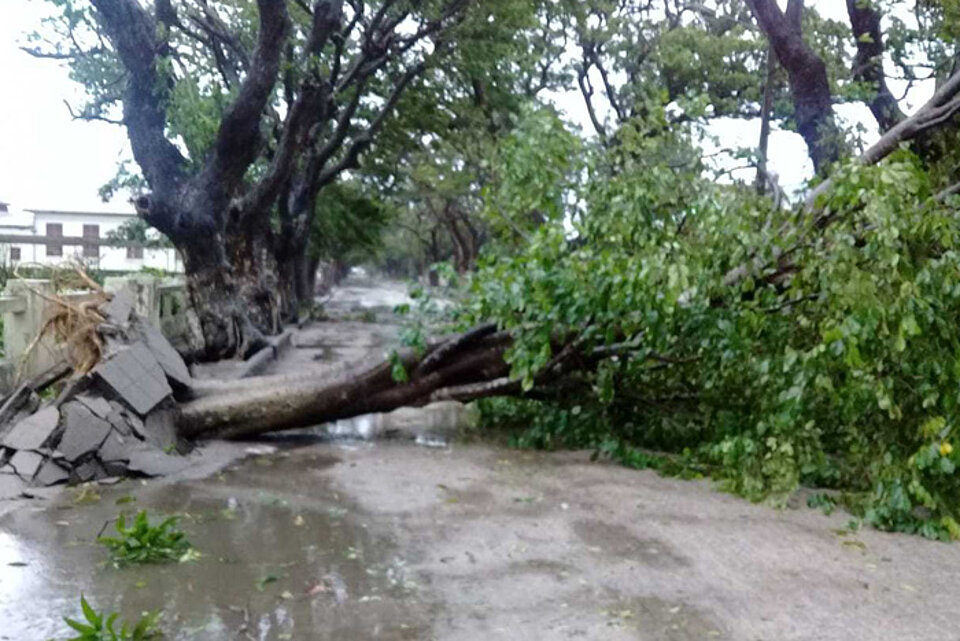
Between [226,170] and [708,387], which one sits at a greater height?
[226,170]

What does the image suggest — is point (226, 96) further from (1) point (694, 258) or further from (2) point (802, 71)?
(1) point (694, 258)

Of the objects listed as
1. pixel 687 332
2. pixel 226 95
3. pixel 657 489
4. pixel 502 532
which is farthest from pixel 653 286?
pixel 226 95

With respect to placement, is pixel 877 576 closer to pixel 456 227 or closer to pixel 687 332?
pixel 687 332

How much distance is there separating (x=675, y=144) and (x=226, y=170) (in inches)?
275

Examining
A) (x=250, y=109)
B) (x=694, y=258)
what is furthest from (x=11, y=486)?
(x=250, y=109)

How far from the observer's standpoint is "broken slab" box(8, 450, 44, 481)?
309 inches

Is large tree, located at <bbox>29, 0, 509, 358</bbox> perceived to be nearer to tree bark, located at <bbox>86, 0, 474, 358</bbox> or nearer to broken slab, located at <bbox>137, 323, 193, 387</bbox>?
tree bark, located at <bbox>86, 0, 474, 358</bbox>

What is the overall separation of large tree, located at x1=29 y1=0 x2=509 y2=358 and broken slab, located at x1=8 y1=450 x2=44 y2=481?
23.0 feet

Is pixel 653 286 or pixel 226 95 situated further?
pixel 226 95

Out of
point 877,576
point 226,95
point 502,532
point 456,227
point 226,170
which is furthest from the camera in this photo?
point 456,227

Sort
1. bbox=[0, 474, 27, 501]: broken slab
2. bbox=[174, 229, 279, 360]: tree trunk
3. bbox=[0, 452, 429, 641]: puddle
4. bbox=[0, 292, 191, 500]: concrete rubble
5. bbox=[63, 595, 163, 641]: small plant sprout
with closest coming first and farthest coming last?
bbox=[63, 595, 163, 641]: small plant sprout → bbox=[0, 452, 429, 641]: puddle → bbox=[0, 474, 27, 501]: broken slab → bbox=[0, 292, 191, 500]: concrete rubble → bbox=[174, 229, 279, 360]: tree trunk

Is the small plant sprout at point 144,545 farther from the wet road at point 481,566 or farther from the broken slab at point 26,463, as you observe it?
the broken slab at point 26,463

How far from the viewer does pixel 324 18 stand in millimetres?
15703

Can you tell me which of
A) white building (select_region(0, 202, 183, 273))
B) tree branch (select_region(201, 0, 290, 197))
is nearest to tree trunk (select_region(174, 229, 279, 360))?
tree branch (select_region(201, 0, 290, 197))
